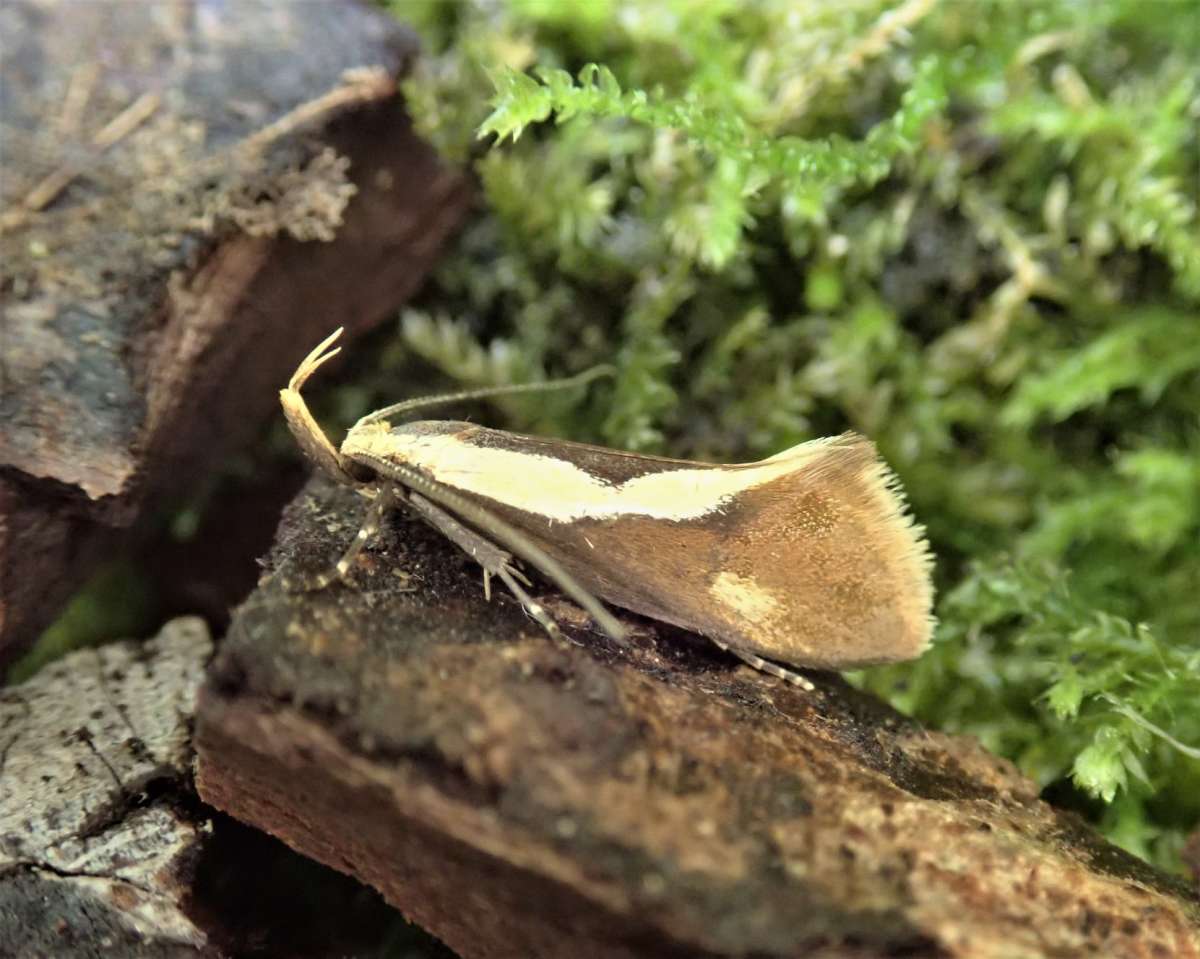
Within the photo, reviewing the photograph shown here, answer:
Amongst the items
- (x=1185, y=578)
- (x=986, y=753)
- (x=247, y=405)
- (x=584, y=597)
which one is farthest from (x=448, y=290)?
(x=1185, y=578)

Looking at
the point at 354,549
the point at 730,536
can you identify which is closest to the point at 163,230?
the point at 354,549

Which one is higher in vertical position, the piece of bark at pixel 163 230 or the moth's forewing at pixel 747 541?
the piece of bark at pixel 163 230

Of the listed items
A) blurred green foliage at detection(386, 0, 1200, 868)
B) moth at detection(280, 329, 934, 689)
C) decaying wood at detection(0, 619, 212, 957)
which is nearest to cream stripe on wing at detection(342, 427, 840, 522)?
moth at detection(280, 329, 934, 689)

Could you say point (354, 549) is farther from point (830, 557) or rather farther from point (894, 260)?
point (894, 260)

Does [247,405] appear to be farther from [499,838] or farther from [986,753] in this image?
[986,753]

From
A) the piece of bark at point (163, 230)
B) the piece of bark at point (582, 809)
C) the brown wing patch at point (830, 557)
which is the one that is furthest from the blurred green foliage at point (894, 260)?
the piece of bark at point (582, 809)

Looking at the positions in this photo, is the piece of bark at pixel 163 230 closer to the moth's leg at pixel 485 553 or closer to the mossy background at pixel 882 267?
the mossy background at pixel 882 267

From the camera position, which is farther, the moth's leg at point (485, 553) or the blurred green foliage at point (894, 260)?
the blurred green foliage at point (894, 260)
